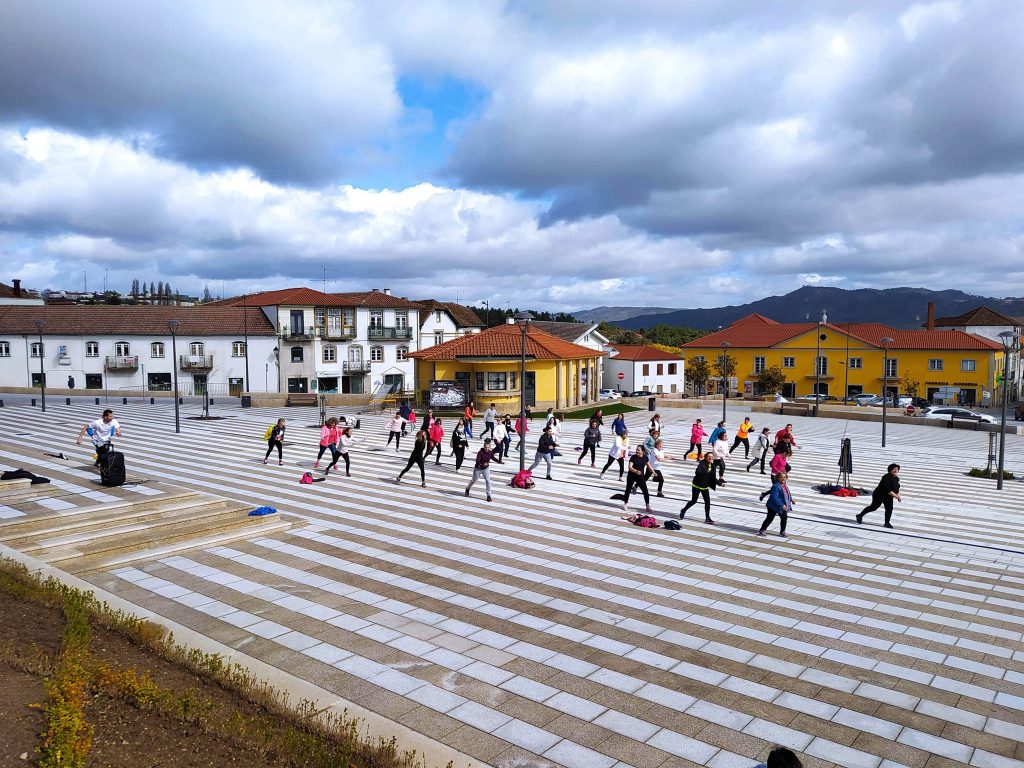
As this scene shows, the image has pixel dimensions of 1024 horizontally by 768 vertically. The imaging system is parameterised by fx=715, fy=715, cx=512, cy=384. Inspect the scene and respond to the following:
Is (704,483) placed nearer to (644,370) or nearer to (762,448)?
(762,448)

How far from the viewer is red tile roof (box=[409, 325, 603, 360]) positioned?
147 feet

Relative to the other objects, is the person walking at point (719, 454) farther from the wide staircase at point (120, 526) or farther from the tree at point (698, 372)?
the tree at point (698, 372)

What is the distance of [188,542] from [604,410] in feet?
122

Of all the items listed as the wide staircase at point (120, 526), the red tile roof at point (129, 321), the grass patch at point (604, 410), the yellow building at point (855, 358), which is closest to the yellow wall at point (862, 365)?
the yellow building at point (855, 358)

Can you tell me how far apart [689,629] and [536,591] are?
94.4 inches

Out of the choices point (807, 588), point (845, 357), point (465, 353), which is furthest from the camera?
point (845, 357)

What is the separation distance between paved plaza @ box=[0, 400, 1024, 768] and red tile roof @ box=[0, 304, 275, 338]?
1651 inches

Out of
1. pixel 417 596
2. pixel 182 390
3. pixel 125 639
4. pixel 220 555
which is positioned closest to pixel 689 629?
pixel 417 596

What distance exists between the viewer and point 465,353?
44.8m

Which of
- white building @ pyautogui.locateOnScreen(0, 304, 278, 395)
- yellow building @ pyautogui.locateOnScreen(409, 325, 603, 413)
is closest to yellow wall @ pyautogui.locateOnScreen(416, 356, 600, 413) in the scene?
yellow building @ pyautogui.locateOnScreen(409, 325, 603, 413)

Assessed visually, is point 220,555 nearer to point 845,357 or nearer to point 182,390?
point 182,390

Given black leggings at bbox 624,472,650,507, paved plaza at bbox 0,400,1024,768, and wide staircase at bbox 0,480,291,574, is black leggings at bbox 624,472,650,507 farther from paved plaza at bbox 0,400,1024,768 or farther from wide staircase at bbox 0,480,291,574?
wide staircase at bbox 0,480,291,574

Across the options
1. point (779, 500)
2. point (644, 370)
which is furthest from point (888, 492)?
point (644, 370)

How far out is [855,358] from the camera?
72625 mm
